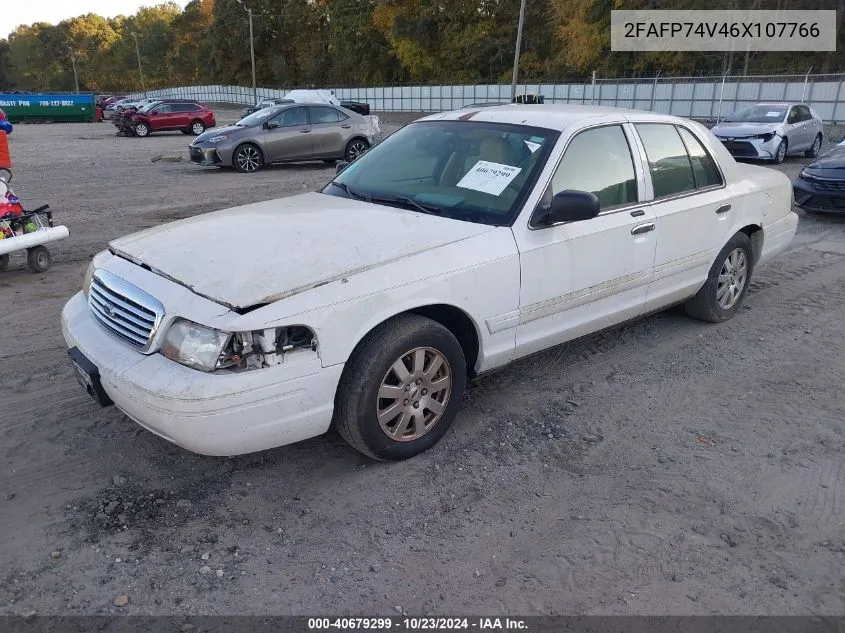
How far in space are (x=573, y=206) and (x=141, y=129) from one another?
27.4 metres

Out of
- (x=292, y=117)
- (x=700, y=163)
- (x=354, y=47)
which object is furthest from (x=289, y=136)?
(x=354, y=47)

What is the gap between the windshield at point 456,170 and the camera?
383 cm

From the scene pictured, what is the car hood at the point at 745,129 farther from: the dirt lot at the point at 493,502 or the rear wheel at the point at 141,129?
the rear wheel at the point at 141,129

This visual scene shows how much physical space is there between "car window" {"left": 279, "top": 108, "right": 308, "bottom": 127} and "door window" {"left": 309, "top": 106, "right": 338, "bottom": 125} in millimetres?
225

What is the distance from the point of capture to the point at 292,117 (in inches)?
607

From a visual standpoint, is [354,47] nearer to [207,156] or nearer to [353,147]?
[353,147]

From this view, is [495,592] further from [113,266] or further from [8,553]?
[113,266]

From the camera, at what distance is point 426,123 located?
4.73 metres

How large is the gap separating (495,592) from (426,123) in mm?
3239

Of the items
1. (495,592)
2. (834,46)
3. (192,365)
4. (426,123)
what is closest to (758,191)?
(426,123)

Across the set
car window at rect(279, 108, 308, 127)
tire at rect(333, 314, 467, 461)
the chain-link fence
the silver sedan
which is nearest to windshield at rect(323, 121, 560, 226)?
tire at rect(333, 314, 467, 461)

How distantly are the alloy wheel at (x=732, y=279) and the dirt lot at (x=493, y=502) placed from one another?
19.6 inches

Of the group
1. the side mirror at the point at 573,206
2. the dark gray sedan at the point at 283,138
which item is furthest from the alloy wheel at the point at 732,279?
the dark gray sedan at the point at 283,138

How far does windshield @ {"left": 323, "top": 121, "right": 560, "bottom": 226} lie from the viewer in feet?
12.6
